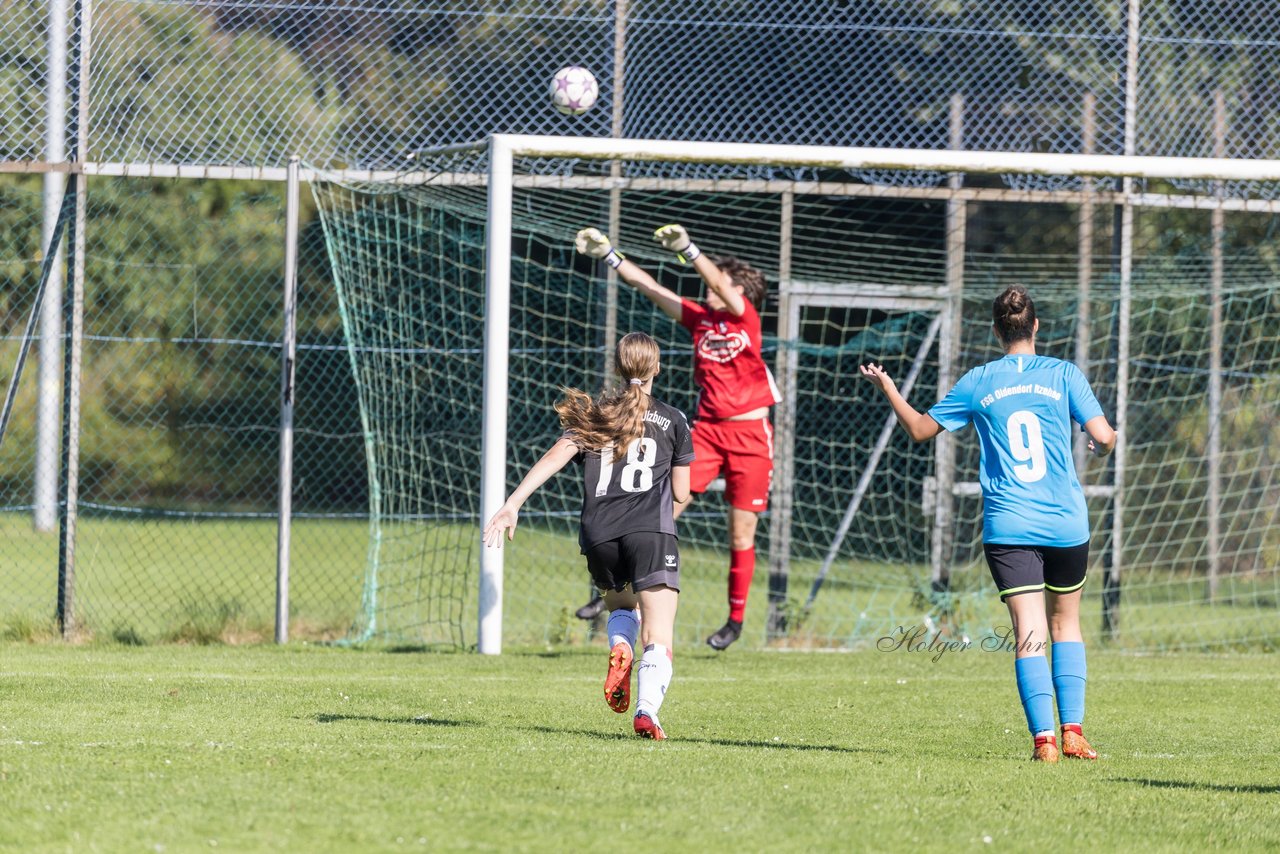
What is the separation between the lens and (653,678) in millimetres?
5781

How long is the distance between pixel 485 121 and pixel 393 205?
1.04 m

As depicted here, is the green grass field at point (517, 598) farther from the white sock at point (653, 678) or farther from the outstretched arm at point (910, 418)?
the outstretched arm at point (910, 418)

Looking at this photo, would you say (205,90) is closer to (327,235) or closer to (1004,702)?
(327,235)

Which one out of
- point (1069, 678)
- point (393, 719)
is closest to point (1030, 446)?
point (1069, 678)

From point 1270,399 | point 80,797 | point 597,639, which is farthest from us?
point 1270,399

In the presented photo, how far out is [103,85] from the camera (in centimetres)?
960

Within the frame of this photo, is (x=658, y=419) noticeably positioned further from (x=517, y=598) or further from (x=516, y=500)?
(x=517, y=598)

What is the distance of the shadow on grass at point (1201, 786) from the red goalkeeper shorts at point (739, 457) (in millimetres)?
3808

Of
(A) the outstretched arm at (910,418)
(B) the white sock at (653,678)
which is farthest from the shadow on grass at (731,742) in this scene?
(A) the outstretched arm at (910,418)

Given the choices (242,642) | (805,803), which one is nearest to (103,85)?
(242,642)

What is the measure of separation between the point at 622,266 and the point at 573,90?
123 cm

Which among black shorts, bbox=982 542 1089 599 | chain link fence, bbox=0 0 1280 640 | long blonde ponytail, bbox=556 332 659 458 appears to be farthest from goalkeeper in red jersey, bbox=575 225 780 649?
black shorts, bbox=982 542 1089 599

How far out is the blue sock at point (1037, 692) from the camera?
17.7 feet

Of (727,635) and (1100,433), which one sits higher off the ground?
(1100,433)
